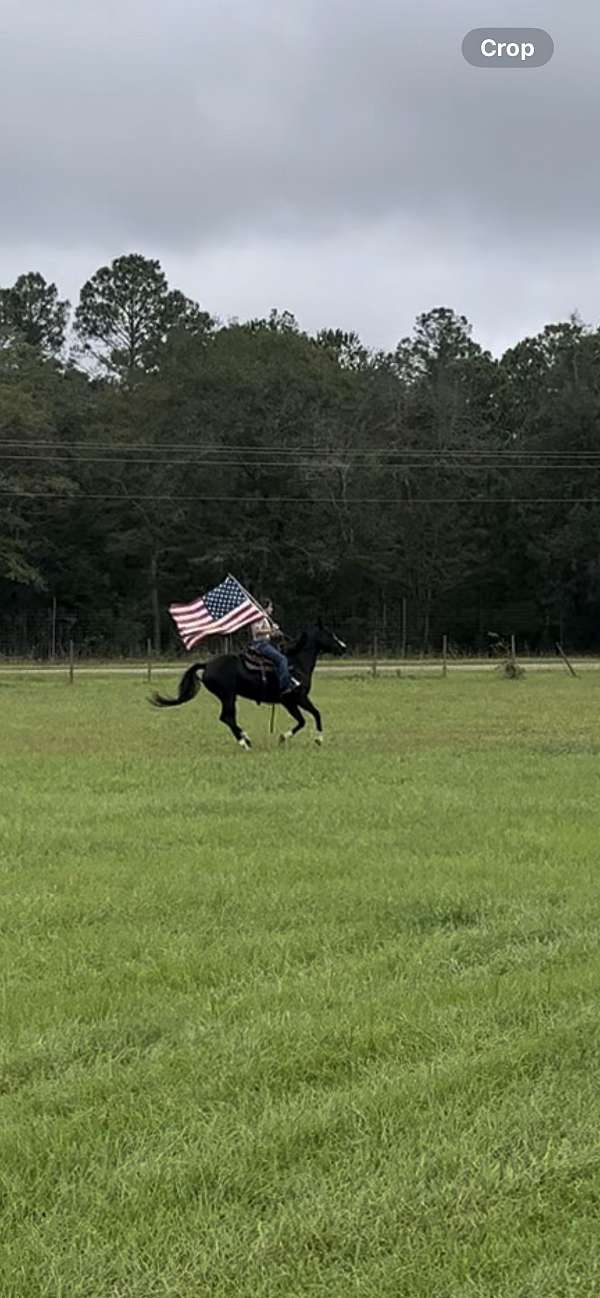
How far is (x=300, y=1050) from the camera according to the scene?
436cm

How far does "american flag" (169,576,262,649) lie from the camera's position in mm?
16844

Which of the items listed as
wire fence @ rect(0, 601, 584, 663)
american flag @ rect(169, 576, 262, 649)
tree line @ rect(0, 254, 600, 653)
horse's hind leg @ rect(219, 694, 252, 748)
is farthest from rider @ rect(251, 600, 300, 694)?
tree line @ rect(0, 254, 600, 653)

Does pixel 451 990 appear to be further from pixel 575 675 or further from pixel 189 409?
pixel 189 409

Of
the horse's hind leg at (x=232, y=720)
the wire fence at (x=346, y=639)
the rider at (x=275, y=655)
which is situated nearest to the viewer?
the horse's hind leg at (x=232, y=720)

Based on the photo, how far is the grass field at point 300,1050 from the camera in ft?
10.1

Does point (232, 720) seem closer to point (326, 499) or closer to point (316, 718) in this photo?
point (316, 718)

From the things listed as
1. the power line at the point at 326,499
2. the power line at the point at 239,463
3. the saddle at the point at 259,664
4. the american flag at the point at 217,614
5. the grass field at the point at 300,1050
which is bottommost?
the grass field at the point at 300,1050

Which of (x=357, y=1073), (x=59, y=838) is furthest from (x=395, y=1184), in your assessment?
(x=59, y=838)

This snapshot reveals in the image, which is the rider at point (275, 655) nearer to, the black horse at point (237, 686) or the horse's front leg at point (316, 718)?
the black horse at point (237, 686)

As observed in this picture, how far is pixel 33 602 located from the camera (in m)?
50.3

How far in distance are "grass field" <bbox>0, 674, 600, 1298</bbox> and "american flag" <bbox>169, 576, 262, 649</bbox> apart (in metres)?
6.88

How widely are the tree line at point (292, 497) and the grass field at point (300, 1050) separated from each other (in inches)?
1572

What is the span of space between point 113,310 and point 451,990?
213ft

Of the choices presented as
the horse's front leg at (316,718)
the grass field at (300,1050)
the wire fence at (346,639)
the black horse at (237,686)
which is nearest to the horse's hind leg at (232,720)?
the black horse at (237,686)
